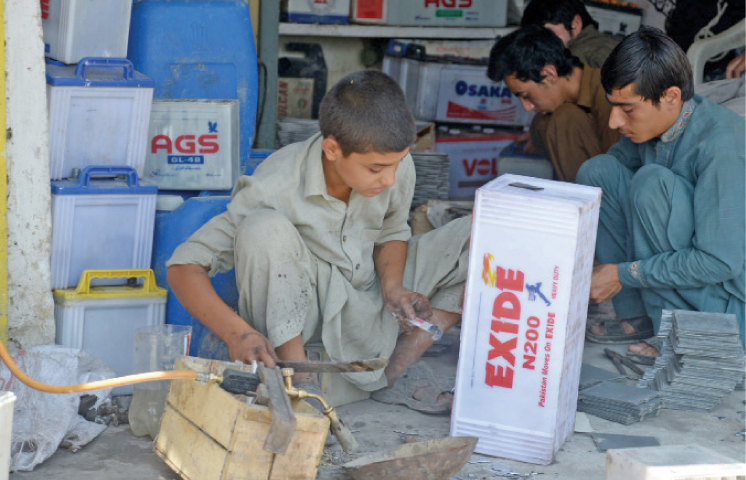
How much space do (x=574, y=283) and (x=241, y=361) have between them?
0.89m

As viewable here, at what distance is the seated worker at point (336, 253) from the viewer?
2475 millimetres

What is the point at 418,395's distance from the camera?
9.26ft

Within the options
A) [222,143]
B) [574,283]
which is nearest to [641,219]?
[574,283]

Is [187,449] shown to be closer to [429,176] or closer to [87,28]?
[87,28]

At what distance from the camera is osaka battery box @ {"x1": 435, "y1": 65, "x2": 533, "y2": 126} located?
5309mm

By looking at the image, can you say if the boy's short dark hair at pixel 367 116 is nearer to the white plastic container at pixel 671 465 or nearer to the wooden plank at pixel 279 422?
the wooden plank at pixel 279 422

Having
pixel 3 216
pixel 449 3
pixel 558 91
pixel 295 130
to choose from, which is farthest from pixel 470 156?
pixel 3 216

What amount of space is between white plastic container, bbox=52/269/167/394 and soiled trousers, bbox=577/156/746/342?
171 cm

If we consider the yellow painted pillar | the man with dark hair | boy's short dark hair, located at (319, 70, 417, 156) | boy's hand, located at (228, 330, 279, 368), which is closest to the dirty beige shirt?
boy's short dark hair, located at (319, 70, 417, 156)

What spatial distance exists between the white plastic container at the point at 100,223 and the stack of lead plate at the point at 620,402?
1514 millimetres

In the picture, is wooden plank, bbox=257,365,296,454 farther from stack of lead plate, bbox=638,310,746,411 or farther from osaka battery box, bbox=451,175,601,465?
stack of lead plate, bbox=638,310,746,411

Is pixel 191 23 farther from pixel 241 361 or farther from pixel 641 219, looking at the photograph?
pixel 641 219

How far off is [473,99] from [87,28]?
2.84 metres

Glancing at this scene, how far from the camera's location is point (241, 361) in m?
2.26
